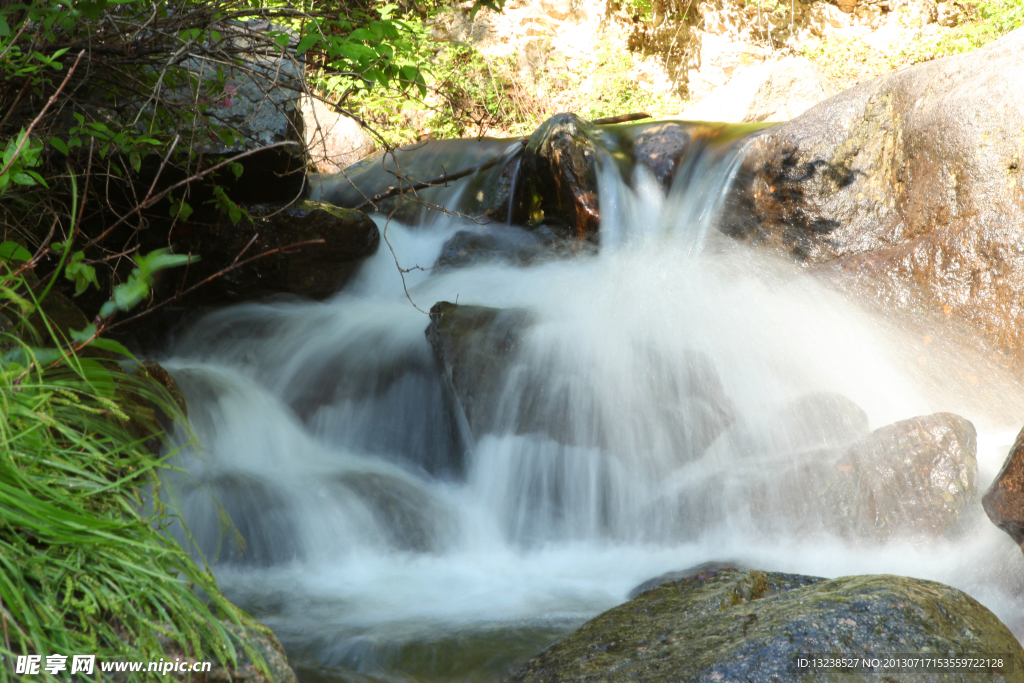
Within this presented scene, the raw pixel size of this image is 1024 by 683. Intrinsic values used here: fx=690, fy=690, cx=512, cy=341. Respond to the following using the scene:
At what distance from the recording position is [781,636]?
1.56m

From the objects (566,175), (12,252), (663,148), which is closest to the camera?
(12,252)

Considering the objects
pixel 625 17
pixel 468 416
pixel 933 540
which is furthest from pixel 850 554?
pixel 625 17

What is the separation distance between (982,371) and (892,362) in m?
0.49

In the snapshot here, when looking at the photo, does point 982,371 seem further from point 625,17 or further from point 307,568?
point 625,17

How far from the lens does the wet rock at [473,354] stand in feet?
13.6

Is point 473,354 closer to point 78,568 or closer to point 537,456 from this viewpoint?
point 537,456

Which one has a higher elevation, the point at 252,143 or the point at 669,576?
the point at 252,143

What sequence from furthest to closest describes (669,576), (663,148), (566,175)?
(663,148), (566,175), (669,576)

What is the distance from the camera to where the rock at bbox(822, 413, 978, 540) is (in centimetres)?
319

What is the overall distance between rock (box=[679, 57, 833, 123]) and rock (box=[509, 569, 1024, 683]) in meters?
7.65

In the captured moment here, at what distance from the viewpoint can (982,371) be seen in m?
4.26

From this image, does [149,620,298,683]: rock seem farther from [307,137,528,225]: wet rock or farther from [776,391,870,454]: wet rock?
[307,137,528,225]: wet rock

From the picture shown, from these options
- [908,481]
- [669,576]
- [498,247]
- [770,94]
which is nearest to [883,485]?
[908,481]

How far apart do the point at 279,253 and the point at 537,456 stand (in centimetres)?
298
